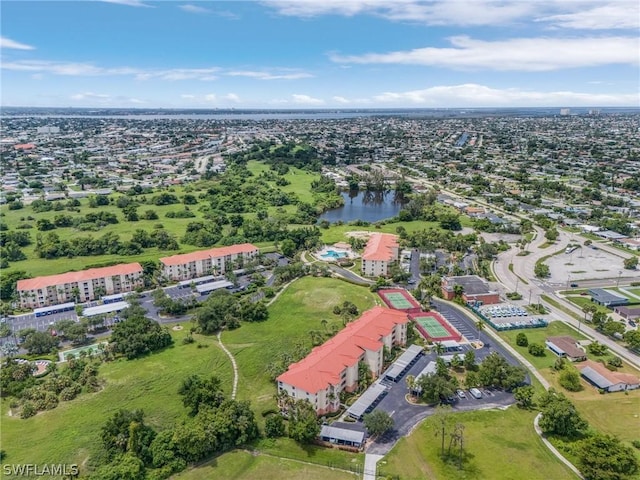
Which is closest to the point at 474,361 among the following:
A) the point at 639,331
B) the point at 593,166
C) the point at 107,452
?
the point at 639,331

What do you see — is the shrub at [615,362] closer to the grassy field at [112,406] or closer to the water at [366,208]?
the grassy field at [112,406]

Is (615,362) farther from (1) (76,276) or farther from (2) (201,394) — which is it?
(1) (76,276)

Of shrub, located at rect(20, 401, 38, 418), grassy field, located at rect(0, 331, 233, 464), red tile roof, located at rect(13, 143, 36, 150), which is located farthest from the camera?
red tile roof, located at rect(13, 143, 36, 150)

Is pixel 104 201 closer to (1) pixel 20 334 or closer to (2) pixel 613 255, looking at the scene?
(1) pixel 20 334

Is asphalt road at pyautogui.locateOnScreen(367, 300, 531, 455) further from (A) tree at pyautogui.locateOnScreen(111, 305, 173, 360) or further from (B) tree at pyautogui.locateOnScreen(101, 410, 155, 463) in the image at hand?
(A) tree at pyautogui.locateOnScreen(111, 305, 173, 360)

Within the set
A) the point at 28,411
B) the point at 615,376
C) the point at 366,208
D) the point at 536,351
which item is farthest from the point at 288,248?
the point at 615,376

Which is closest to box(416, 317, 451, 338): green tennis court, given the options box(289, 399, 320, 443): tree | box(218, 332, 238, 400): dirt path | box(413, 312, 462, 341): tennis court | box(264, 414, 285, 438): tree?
box(413, 312, 462, 341): tennis court

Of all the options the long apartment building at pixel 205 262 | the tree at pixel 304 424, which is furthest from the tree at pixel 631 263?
the tree at pixel 304 424
